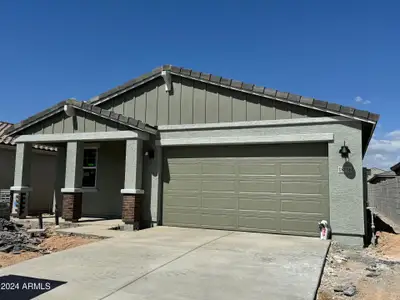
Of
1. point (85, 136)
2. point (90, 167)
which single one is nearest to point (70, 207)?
point (85, 136)

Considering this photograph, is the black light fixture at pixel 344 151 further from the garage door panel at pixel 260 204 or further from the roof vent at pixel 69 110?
the roof vent at pixel 69 110

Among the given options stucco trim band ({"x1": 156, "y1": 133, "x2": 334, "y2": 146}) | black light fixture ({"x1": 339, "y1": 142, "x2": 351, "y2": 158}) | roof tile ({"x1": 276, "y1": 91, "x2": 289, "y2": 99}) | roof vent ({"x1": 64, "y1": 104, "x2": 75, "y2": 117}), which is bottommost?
black light fixture ({"x1": 339, "y1": 142, "x2": 351, "y2": 158})

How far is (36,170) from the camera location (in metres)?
15.9

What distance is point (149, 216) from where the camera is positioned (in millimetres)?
10961

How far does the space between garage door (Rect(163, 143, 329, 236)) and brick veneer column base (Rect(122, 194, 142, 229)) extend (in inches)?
39.8

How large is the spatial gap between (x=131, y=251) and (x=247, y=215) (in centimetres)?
402

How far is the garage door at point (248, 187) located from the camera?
9.52 metres

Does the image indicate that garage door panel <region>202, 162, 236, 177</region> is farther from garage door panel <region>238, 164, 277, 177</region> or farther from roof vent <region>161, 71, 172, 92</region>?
roof vent <region>161, 71, 172, 92</region>

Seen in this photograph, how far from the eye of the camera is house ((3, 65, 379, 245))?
923 cm

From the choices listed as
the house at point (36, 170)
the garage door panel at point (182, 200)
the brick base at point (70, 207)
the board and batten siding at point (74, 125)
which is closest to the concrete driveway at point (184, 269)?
the garage door panel at point (182, 200)

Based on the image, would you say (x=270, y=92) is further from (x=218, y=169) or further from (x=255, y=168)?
(x=218, y=169)

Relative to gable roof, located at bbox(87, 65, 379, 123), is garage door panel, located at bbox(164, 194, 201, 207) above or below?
below

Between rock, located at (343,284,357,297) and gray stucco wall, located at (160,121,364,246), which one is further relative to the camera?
gray stucco wall, located at (160,121,364,246)

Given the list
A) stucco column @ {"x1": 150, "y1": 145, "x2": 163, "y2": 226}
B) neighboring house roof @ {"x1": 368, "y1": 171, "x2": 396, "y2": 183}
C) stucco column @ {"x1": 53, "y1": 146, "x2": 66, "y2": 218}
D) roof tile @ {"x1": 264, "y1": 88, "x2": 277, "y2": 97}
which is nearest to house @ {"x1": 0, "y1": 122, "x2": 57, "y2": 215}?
stucco column @ {"x1": 53, "y1": 146, "x2": 66, "y2": 218}
